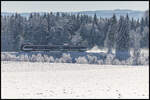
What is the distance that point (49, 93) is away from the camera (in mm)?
11742

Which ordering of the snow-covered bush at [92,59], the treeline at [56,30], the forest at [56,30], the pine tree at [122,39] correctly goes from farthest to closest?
the treeline at [56,30] < the forest at [56,30] < the pine tree at [122,39] < the snow-covered bush at [92,59]

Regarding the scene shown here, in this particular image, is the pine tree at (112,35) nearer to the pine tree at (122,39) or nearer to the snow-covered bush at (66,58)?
the pine tree at (122,39)

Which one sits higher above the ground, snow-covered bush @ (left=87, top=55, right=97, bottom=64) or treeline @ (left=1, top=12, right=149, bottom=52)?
treeline @ (left=1, top=12, right=149, bottom=52)

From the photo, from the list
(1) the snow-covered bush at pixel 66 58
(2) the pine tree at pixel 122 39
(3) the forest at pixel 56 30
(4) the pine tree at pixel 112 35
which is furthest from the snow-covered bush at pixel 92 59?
(3) the forest at pixel 56 30

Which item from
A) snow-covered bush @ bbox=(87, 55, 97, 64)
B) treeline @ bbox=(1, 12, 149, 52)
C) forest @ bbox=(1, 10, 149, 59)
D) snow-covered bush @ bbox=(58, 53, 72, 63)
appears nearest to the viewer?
snow-covered bush @ bbox=(58, 53, 72, 63)

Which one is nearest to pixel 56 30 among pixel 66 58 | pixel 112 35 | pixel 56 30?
pixel 56 30

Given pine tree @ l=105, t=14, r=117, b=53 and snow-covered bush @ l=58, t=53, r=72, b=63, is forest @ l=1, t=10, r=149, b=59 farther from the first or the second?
snow-covered bush @ l=58, t=53, r=72, b=63

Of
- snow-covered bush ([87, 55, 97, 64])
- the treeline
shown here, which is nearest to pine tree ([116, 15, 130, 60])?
the treeline

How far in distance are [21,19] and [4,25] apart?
3986 millimetres

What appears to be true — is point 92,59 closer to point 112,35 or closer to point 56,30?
point 112,35

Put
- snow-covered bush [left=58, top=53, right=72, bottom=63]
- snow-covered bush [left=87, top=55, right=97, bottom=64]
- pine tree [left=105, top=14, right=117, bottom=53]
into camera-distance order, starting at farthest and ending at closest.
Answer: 1. pine tree [left=105, top=14, right=117, bottom=53]
2. snow-covered bush [left=87, top=55, right=97, bottom=64]
3. snow-covered bush [left=58, top=53, right=72, bottom=63]

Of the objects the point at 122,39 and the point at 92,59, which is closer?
the point at 92,59

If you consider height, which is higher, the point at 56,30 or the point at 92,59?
the point at 56,30

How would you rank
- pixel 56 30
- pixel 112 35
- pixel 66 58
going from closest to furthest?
pixel 66 58 < pixel 112 35 < pixel 56 30
